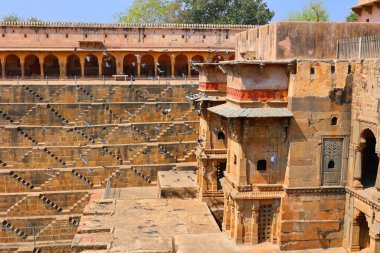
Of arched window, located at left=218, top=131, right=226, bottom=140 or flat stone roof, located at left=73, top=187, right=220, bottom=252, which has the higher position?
arched window, located at left=218, top=131, right=226, bottom=140

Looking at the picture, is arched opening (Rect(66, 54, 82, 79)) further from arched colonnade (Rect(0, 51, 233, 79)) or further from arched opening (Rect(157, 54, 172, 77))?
arched opening (Rect(157, 54, 172, 77))

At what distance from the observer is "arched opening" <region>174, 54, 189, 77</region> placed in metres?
34.0

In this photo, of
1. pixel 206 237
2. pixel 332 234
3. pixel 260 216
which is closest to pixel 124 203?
pixel 206 237

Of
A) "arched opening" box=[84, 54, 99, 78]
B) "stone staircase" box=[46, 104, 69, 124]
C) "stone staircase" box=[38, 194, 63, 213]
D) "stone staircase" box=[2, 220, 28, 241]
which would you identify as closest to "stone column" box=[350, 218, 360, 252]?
"stone staircase" box=[38, 194, 63, 213]

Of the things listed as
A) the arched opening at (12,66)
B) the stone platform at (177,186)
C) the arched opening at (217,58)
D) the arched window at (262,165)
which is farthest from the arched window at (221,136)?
the arched opening at (12,66)

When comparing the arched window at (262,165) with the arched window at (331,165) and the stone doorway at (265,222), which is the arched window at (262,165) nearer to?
the stone doorway at (265,222)

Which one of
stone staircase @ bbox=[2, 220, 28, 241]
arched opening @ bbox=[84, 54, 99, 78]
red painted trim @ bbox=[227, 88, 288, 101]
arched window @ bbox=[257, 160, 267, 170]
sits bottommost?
Answer: stone staircase @ bbox=[2, 220, 28, 241]

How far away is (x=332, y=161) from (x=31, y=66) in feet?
83.3

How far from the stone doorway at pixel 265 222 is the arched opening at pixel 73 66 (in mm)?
22048

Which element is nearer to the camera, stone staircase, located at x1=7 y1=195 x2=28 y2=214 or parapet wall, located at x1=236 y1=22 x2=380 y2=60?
parapet wall, located at x1=236 y1=22 x2=380 y2=60

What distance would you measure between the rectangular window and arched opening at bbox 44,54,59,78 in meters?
23.8

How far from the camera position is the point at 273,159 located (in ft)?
43.1

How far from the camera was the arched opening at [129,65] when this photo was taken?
110ft

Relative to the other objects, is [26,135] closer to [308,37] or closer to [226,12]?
[308,37]
